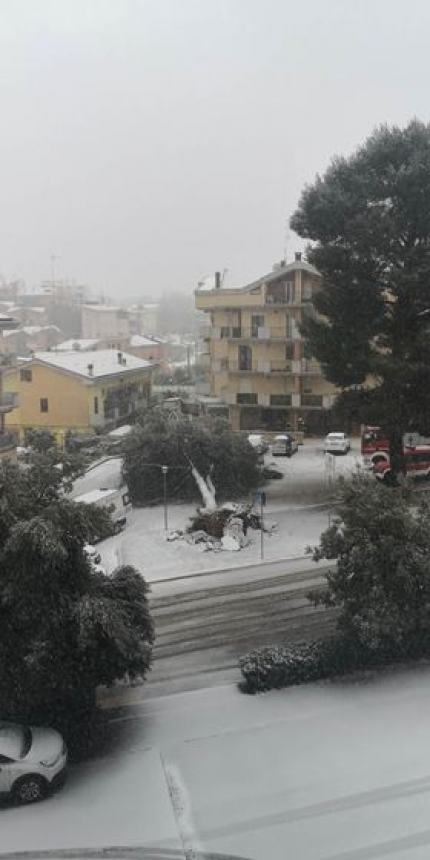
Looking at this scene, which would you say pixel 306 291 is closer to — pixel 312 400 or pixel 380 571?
pixel 312 400

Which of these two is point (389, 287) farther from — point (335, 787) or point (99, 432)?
point (99, 432)

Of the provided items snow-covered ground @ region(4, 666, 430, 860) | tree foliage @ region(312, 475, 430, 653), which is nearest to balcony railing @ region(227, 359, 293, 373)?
tree foliage @ region(312, 475, 430, 653)

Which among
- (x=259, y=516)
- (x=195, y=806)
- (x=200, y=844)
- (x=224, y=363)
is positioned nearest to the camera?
(x=200, y=844)

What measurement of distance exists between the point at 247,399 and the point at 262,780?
34133 mm

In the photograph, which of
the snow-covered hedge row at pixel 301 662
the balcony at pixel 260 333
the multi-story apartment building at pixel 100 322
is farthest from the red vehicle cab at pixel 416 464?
the multi-story apartment building at pixel 100 322

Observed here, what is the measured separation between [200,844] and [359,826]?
2.36 m

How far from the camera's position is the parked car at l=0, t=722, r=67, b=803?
12.6 m

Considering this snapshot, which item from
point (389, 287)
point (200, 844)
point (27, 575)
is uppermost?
point (389, 287)

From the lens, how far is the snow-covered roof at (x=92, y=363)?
47500mm

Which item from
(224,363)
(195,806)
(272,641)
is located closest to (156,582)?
(272,641)

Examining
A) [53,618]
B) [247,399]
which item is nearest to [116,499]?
[53,618]

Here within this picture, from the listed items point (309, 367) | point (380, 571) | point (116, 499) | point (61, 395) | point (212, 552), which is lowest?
point (212, 552)

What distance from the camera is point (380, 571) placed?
1569 centimetres

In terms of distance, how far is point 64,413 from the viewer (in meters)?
47.3
